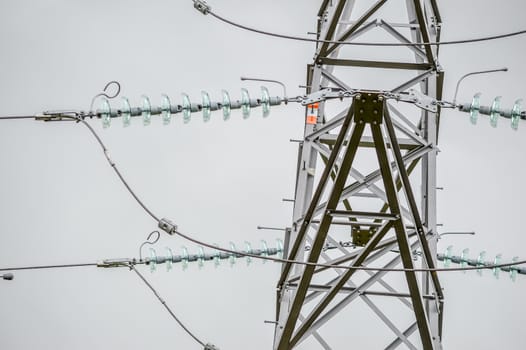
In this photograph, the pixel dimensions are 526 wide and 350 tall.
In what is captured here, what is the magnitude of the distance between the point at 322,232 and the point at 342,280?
22.3 inches

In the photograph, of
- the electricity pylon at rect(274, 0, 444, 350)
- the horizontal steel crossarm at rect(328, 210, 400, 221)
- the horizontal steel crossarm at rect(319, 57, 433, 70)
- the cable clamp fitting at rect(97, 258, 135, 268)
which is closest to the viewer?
the electricity pylon at rect(274, 0, 444, 350)

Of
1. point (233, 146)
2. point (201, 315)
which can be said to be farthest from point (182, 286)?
point (233, 146)

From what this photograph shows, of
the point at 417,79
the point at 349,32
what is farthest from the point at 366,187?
the point at 349,32

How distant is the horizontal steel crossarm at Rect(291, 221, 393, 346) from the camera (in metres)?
8.76

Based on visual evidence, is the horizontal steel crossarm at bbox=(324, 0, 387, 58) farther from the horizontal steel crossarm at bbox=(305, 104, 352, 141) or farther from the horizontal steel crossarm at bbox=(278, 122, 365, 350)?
the horizontal steel crossarm at bbox=(278, 122, 365, 350)

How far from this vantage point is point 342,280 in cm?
885

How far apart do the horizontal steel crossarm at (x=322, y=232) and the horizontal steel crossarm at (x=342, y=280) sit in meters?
0.14

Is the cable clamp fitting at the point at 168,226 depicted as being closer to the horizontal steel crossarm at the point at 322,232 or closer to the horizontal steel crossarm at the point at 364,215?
the horizontal steel crossarm at the point at 322,232

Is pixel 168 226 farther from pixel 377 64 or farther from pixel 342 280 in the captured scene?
pixel 377 64

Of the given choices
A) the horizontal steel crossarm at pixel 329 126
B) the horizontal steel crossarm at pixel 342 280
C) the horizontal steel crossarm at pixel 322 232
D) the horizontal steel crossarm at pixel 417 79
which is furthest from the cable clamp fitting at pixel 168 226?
the horizontal steel crossarm at pixel 417 79

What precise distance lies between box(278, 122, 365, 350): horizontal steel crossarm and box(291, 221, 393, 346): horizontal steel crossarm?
0.14 metres

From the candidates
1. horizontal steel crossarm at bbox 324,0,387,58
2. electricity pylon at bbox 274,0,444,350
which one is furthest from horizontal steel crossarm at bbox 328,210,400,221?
horizontal steel crossarm at bbox 324,0,387,58

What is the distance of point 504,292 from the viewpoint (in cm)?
1842

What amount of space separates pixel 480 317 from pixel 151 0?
9.44m
